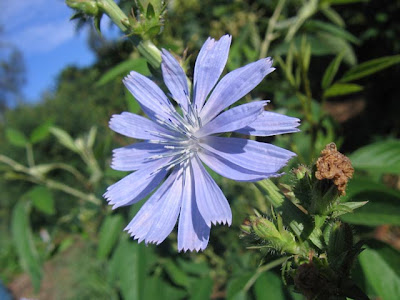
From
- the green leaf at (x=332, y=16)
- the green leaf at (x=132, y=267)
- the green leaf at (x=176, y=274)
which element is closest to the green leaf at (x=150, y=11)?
the green leaf at (x=132, y=267)

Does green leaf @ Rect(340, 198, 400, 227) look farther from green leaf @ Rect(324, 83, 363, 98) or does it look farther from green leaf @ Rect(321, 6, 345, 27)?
green leaf @ Rect(321, 6, 345, 27)

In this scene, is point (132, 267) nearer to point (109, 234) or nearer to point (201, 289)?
point (109, 234)

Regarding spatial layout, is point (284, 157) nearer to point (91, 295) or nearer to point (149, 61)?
point (149, 61)

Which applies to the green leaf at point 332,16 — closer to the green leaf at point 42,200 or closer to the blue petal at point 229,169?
the blue petal at point 229,169

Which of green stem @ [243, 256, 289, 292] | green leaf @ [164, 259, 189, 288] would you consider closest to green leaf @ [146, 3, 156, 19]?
green stem @ [243, 256, 289, 292]

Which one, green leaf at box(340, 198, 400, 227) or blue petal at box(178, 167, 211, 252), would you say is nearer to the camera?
blue petal at box(178, 167, 211, 252)

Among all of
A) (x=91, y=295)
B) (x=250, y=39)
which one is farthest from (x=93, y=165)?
(x=91, y=295)
